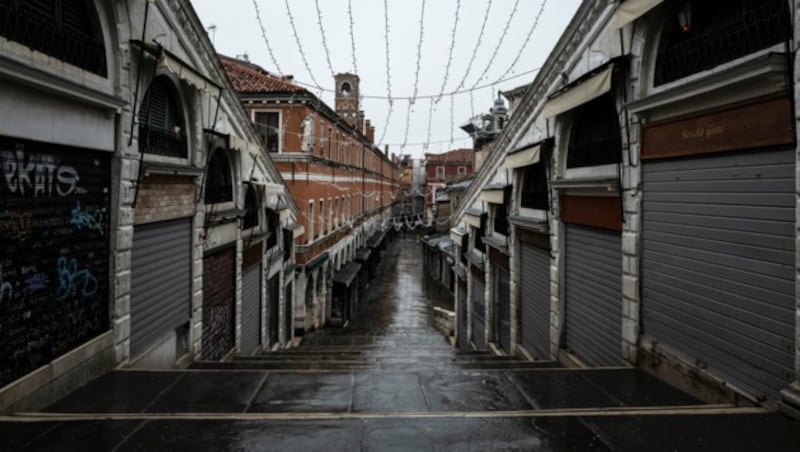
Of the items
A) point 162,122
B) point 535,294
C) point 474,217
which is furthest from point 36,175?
point 474,217

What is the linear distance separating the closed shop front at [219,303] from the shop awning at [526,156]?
6.96m

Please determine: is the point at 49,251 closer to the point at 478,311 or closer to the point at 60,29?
the point at 60,29

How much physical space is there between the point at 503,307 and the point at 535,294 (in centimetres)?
325

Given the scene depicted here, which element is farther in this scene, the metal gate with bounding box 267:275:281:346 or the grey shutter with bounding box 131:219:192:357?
the metal gate with bounding box 267:275:281:346

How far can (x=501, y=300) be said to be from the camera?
16016mm

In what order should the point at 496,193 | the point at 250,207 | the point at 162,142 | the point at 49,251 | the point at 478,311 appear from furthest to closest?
the point at 478,311, the point at 250,207, the point at 496,193, the point at 162,142, the point at 49,251

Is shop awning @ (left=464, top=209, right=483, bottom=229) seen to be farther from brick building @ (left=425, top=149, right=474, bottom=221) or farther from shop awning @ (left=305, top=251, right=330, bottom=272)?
brick building @ (left=425, top=149, right=474, bottom=221)

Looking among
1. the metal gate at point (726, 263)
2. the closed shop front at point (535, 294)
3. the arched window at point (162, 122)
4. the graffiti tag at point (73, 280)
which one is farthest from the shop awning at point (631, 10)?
the graffiti tag at point (73, 280)

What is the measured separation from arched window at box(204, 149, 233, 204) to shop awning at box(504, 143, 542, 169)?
266 inches

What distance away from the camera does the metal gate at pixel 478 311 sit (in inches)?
709

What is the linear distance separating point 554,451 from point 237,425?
3.15 metres

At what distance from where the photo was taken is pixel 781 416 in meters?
5.46

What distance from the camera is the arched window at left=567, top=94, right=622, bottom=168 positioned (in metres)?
9.00

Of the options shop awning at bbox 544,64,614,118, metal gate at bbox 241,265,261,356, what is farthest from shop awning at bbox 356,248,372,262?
shop awning at bbox 544,64,614,118
